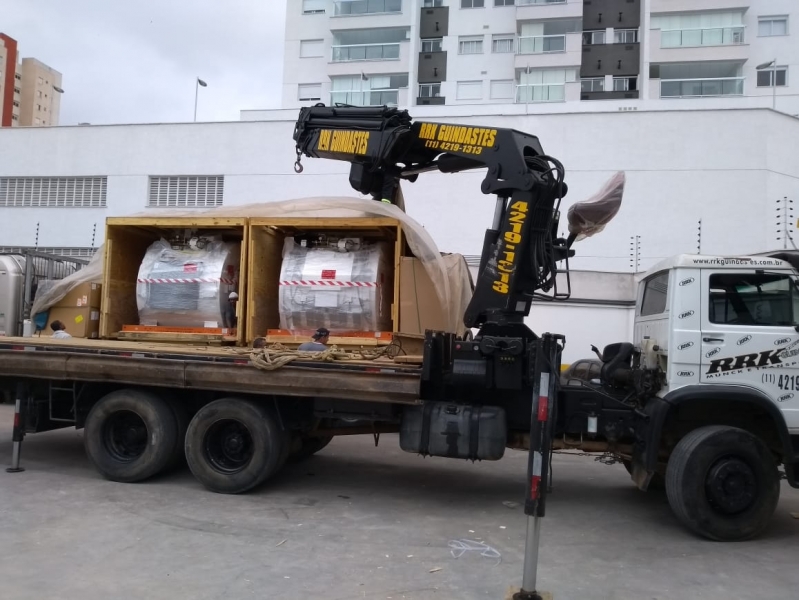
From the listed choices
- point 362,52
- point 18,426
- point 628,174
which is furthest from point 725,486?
point 362,52

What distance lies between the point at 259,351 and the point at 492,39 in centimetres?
3576

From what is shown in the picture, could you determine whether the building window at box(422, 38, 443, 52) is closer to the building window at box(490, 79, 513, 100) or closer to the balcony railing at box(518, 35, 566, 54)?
the building window at box(490, 79, 513, 100)

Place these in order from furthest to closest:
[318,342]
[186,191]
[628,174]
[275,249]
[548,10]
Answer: [548,10], [186,191], [628,174], [275,249], [318,342]

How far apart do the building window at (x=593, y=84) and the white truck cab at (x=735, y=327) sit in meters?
34.5

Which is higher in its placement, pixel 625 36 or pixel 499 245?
pixel 625 36

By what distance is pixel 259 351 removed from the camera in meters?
6.82

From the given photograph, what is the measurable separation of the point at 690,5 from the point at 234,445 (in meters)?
37.8

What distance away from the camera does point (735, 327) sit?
5.99 meters

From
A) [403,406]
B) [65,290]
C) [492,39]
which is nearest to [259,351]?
[403,406]

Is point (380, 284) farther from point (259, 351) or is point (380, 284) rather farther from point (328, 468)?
point (328, 468)

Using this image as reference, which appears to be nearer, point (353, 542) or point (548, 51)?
point (353, 542)

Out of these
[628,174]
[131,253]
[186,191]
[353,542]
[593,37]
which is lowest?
[353,542]

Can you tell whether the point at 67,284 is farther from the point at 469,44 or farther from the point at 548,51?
the point at 469,44

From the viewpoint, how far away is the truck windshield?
599 cm
